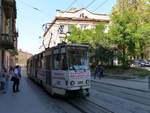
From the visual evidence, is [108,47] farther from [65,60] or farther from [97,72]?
[65,60]

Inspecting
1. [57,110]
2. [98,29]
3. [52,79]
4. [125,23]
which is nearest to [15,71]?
[52,79]

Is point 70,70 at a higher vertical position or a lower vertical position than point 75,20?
lower

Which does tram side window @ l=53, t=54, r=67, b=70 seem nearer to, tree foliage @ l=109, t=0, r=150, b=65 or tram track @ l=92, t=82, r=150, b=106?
tram track @ l=92, t=82, r=150, b=106

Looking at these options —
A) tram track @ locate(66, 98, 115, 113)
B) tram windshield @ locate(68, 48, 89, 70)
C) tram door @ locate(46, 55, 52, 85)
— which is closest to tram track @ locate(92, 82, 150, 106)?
tram track @ locate(66, 98, 115, 113)

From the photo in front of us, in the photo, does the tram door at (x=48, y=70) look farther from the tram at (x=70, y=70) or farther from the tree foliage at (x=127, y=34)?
the tree foliage at (x=127, y=34)

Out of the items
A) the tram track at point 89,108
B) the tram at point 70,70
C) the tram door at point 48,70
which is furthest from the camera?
the tram door at point 48,70

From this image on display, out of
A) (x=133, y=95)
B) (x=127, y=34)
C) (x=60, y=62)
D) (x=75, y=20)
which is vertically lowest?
(x=133, y=95)

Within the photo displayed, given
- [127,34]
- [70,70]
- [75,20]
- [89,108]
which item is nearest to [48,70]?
[70,70]

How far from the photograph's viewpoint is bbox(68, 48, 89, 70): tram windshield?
19234 mm

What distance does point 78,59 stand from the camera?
19531 millimetres

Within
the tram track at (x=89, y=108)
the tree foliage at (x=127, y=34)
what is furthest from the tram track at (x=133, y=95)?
the tree foliage at (x=127, y=34)

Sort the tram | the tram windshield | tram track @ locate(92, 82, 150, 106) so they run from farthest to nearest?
the tram windshield, tram track @ locate(92, 82, 150, 106), the tram

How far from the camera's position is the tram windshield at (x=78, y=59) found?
1923 cm

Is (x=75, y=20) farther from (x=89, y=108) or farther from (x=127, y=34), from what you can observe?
(x=89, y=108)
